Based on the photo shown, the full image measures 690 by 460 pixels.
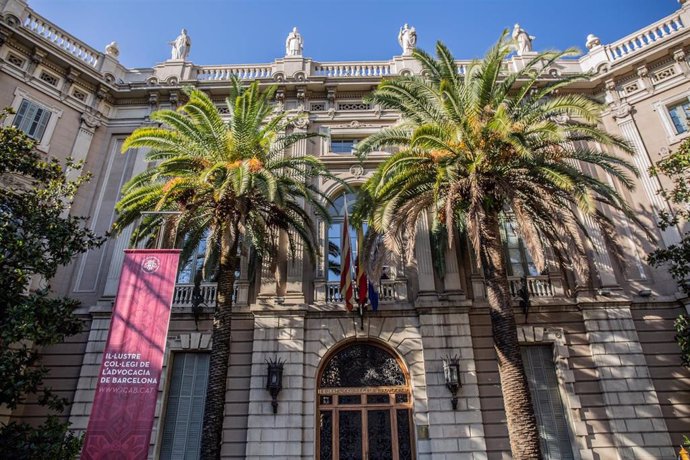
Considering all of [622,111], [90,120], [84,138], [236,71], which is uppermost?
[236,71]

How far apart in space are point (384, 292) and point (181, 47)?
15.1 meters

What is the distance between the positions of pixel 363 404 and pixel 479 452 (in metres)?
3.70

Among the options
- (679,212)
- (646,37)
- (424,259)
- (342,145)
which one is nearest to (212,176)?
(342,145)

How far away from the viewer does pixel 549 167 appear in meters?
13.1

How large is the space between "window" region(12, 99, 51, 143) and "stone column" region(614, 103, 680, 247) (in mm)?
22676

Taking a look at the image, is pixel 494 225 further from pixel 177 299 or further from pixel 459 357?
pixel 177 299

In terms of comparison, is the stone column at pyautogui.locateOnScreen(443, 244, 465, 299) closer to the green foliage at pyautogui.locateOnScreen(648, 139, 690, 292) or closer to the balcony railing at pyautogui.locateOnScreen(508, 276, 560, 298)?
the balcony railing at pyautogui.locateOnScreen(508, 276, 560, 298)

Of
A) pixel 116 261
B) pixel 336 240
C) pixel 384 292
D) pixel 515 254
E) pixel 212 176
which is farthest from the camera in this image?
pixel 336 240

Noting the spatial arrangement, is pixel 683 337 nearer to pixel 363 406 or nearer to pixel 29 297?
pixel 363 406

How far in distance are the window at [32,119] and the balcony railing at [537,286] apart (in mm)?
18640

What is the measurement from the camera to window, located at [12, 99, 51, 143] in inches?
706

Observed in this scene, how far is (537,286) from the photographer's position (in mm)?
16500

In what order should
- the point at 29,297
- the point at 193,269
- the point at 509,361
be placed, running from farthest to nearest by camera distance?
the point at 193,269 → the point at 29,297 → the point at 509,361

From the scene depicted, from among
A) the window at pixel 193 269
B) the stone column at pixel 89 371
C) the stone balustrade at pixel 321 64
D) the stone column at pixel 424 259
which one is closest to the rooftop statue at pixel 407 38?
the stone balustrade at pixel 321 64
